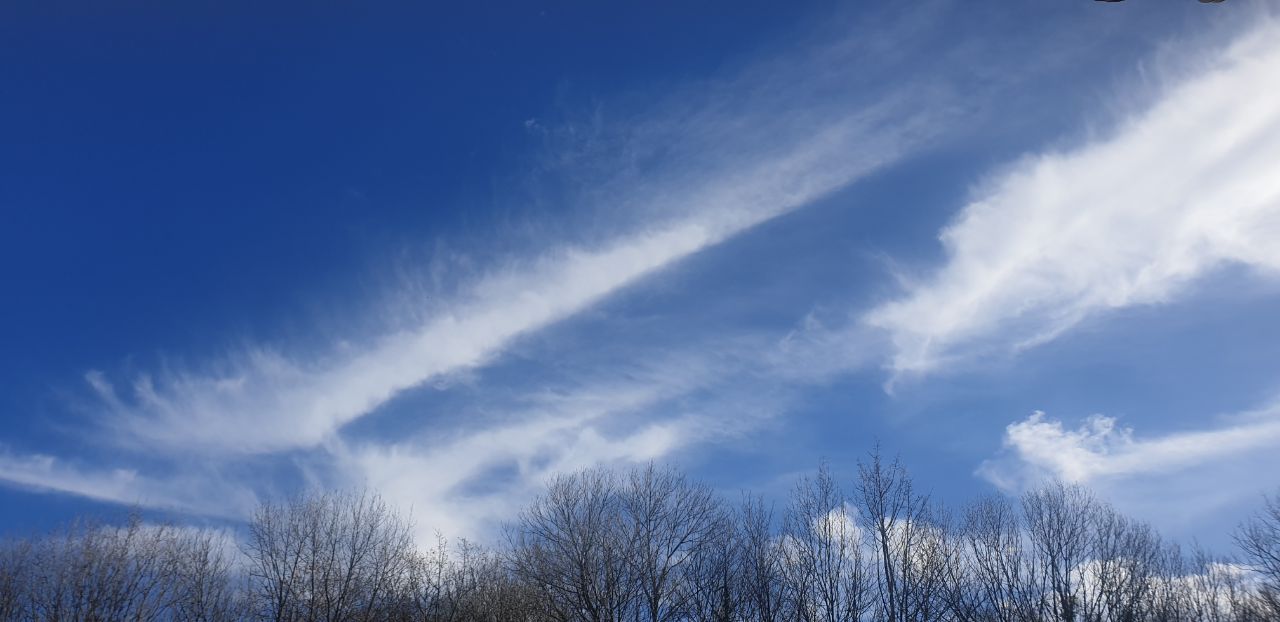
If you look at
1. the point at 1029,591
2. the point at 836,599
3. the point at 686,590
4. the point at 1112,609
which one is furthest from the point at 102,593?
the point at 1112,609

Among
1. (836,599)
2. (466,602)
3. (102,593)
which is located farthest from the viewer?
(466,602)

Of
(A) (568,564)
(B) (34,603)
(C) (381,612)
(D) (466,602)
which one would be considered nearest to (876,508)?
(A) (568,564)

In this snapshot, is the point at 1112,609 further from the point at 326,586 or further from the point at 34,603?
the point at 34,603

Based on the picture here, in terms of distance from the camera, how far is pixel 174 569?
30.9 m

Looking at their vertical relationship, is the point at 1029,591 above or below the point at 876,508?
below

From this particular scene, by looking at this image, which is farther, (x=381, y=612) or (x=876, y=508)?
(x=381, y=612)

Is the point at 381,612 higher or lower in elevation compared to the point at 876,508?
lower

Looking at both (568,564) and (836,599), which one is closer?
(836,599)

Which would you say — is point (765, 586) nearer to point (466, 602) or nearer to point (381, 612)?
point (466, 602)

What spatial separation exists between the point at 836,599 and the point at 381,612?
1722cm

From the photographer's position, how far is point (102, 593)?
2916 centimetres

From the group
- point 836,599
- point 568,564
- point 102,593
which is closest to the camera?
point 836,599

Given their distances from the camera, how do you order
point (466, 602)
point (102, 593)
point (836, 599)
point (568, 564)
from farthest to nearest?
1. point (466, 602)
2. point (568, 564)
3. point (102, 593)
4. point (836, 599)

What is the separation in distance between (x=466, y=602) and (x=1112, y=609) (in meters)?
23.8
